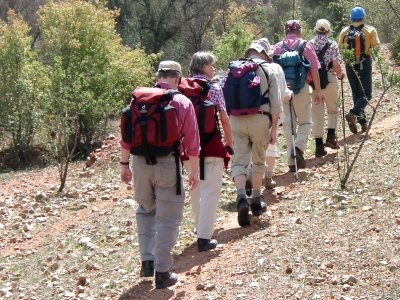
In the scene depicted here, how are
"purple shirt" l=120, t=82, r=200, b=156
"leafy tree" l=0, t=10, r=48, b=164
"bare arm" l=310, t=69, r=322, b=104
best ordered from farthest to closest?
"leafy tree" l=0, t=10, r=48, b=164 → "bare arm" l=310, t=69, r=322, b=104 → "purple shirt" l=120, t=82, r=200, b=156

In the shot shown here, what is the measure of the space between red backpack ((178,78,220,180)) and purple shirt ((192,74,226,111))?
0.19ft

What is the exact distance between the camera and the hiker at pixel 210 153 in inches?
253

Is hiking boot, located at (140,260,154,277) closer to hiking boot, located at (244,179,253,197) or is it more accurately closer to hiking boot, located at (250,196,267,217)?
hiking boot, located at (250,196,267,217)

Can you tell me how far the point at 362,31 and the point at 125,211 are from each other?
160 inches

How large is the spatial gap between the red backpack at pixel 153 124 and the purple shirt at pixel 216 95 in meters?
0.95

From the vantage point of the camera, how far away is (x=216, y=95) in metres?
6.40

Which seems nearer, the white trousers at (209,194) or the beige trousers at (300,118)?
the white trousers at (209,194)

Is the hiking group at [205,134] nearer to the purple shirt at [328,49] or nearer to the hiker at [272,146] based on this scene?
the hiker at [272,146]

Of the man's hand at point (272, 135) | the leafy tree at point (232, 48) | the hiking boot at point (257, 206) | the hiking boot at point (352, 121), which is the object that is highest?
the leafy tree at point (232, 48)

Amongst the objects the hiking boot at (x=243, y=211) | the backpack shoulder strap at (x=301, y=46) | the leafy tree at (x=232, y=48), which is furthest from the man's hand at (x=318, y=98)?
the leafy tree at (x=232, y=48)

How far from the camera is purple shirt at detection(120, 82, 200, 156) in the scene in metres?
5.50

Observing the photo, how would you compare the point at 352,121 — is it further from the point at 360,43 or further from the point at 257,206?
the point at 257,206

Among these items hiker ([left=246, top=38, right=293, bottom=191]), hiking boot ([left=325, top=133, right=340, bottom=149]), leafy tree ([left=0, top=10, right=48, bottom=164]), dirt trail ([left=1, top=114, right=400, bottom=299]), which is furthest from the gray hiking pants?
leafy tree ([left=0, top=10, right=48, bottom=164])

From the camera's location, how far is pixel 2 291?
22.1 ft
